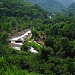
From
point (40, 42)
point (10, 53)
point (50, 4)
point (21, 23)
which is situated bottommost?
point (50, 4)

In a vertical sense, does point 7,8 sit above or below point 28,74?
below

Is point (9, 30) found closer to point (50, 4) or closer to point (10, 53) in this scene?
point (10, 53)

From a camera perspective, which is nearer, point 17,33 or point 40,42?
point 40,42

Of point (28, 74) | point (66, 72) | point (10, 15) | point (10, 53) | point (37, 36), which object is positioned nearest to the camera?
point (28, 74)

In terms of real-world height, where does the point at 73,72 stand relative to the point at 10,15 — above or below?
above

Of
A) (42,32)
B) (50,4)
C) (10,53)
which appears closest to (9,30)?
(42,32)

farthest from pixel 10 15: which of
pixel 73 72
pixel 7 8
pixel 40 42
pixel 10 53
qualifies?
pixel 73 72

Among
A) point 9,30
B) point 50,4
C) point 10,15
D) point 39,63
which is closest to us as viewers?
point 39,63

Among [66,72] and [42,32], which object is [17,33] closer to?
[42,32]

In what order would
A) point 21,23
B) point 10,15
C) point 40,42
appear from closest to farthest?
point 40,42
point 21,23
point 10,15
